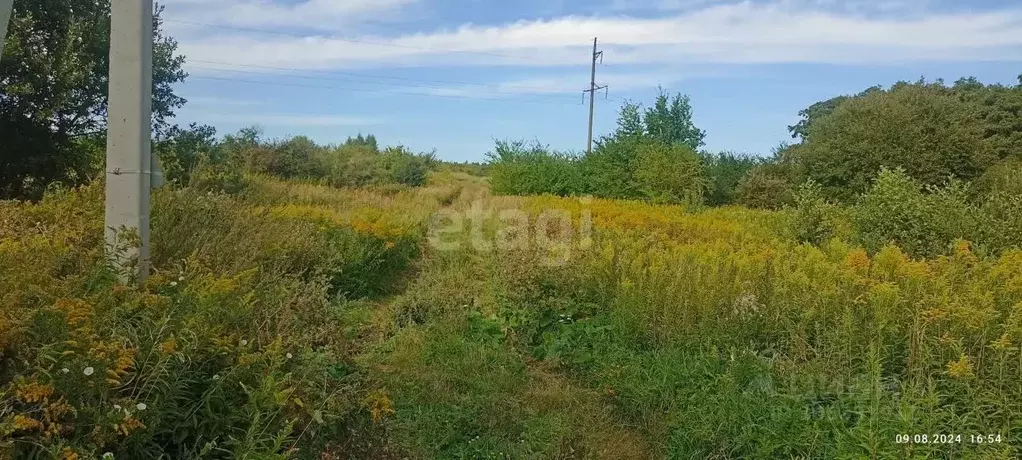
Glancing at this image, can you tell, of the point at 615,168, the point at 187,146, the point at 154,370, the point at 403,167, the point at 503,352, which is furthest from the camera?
the point at 403,167

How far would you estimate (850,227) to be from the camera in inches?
350

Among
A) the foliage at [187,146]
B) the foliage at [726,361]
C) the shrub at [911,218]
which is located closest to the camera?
the foliage at [726,361]

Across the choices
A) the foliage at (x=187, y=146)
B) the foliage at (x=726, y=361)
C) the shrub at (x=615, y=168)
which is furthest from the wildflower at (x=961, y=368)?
the shrub at (x=615, y=168)

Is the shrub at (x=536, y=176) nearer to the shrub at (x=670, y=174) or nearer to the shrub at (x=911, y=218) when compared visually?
the shrub at (x=670, y=174)

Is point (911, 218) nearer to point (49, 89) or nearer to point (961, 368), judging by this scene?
point (961, 368)

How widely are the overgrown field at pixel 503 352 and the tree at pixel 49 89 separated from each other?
7670 mm

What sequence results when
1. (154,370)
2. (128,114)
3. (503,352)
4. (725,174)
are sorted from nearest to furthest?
(154,370) → (128,114) → (503,352) → (725,174)

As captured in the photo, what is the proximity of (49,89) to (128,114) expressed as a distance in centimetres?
1109

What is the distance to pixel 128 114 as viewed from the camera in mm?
3105

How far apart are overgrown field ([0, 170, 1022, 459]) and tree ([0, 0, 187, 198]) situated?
25.2 ft

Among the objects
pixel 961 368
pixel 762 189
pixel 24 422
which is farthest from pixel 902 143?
pixel 24 422

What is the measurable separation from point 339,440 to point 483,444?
132 cm
